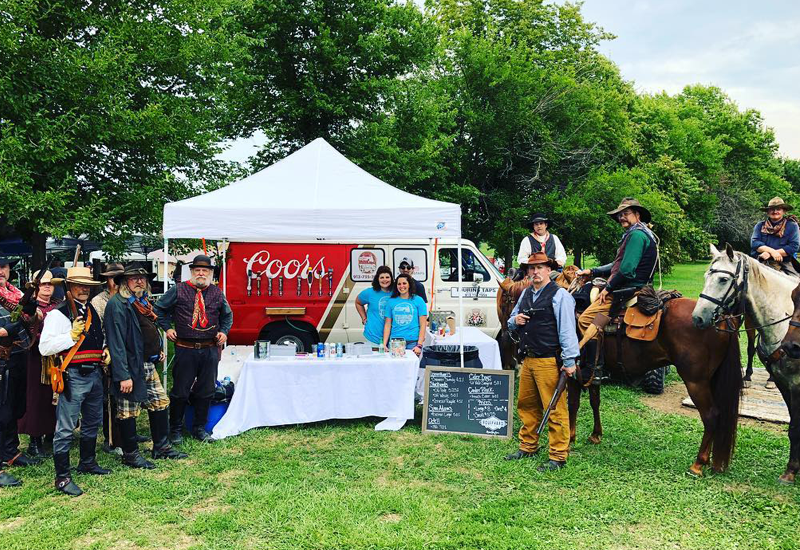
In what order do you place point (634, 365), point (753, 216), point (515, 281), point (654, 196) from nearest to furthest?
point (634, 365)
point (515, 281)
point (654, 196)
point (753, 216)

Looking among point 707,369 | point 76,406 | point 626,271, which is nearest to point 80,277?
point 76,406

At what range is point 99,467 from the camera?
16.9 feet

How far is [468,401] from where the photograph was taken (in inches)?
244

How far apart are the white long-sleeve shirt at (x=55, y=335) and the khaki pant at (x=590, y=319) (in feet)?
14.9

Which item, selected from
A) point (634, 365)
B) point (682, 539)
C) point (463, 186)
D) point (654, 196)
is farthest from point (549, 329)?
point (654, 196)

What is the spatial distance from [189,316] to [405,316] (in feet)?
8.13

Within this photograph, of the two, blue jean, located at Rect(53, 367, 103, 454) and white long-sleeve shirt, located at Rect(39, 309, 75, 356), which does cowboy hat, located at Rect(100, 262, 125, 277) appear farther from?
blue jean, located at Rect(53, 367, 103, 454)

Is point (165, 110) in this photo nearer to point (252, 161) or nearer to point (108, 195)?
point (108, 195)

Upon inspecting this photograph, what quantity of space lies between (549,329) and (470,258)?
477 centimetres

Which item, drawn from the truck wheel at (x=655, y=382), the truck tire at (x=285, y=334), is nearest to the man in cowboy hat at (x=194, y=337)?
the truck tire at (x=285, y=334)

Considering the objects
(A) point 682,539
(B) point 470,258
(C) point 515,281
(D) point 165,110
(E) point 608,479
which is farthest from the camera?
(D) point 165,110

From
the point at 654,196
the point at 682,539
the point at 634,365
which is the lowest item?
the point at 682,539

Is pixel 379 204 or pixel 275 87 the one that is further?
pixel 275 87

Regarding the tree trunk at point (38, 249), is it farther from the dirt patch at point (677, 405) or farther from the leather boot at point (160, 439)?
the dirt patch at point (677, 405)
